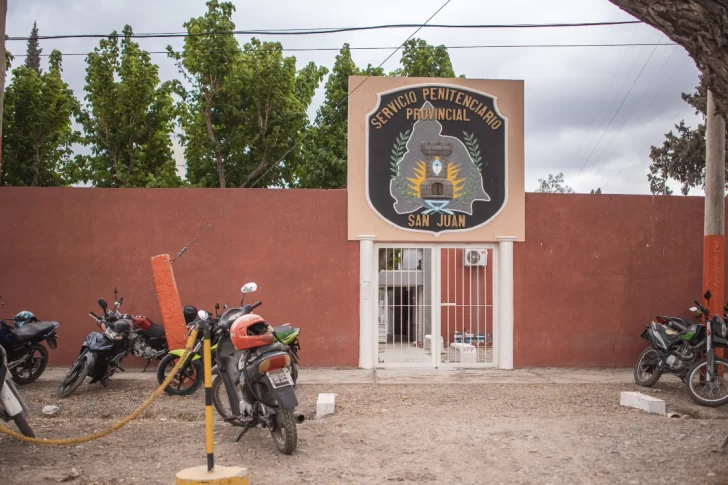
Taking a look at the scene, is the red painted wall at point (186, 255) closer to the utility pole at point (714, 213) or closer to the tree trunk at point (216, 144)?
the utility pole at point (714, 213)

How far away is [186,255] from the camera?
11.9 m

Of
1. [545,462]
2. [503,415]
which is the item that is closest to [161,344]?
[503,415]

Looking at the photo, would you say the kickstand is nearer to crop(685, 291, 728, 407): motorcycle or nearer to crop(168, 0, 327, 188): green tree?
crop(685, 291, 728, 407): motorcycle

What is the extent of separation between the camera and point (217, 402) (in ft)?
24.9

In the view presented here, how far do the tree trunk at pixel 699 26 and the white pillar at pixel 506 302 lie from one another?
6636 millimetres

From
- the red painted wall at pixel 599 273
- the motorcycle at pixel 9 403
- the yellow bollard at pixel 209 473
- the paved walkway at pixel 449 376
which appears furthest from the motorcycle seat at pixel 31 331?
the red painted wall at pixel 599 273

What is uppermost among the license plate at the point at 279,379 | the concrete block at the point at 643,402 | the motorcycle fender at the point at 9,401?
the license plate at the point at 279,379

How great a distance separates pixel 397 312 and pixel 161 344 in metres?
3.80

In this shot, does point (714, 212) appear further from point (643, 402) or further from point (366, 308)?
point (366, 308)

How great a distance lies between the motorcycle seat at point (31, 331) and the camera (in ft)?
31.5

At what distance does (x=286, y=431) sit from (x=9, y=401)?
7.58 ft

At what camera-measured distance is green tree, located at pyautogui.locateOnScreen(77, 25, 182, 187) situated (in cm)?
2288

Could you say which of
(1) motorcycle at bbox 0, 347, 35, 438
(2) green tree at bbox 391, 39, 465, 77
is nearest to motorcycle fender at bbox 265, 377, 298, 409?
(1) motorcycle at bbox 0, 347, 35, 438

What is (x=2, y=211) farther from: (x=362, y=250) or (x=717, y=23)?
(x=717, y=23)
